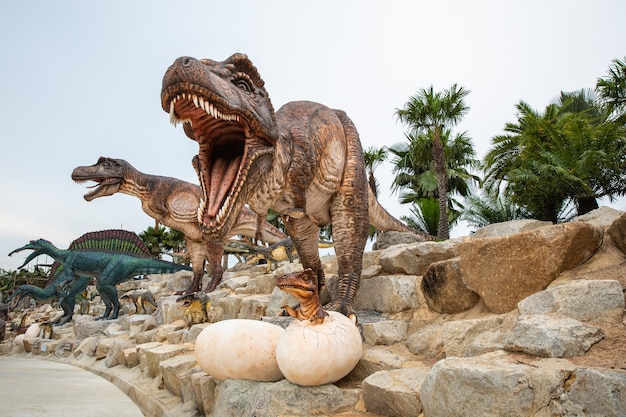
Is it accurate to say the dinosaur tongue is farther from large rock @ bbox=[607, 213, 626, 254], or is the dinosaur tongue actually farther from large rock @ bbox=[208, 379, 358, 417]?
large rock @ bbox=[607, 213, 626, 254]

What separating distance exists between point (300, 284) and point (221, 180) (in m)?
0.81

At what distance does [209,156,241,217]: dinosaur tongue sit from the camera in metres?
2.39

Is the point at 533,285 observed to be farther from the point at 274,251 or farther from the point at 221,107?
the point at 274,251

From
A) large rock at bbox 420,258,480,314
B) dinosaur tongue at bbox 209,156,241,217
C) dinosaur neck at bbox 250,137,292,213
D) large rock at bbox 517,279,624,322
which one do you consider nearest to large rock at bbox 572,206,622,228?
large rock at bbox 420,258,480,314

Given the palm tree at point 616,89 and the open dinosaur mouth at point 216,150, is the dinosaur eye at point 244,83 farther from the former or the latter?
the palm tree at point 616,89

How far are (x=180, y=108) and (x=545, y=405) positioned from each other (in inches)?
84.3

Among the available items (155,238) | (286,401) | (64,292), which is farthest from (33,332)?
(155,238)

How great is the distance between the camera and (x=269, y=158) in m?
2.66

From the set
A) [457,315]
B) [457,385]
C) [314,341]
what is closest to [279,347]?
[314,341]

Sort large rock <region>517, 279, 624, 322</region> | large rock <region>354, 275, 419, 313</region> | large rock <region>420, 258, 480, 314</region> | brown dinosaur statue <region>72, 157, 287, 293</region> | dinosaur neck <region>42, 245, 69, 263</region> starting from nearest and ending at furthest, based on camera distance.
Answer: large rock <region>517, 279, 624, 322</region>, large rock <region>420, 258, 480, 314</region>, large rock <region>354, 275, 419, 313</region>, brown dinosaur statue <region>72, 157, 287, 293</region>, dinosaur neck <region>42, 245, 69, 263</region>

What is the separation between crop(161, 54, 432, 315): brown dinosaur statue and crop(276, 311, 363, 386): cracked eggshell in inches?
26.7

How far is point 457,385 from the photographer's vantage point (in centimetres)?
159

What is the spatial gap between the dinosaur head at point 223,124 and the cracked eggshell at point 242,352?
709 millimetres

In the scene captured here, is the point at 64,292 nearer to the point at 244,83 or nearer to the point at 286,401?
the point at 244,83
